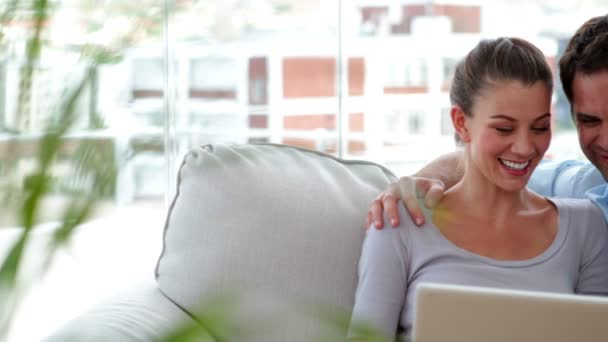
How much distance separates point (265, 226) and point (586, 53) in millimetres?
657

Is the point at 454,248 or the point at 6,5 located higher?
the point at 6,5

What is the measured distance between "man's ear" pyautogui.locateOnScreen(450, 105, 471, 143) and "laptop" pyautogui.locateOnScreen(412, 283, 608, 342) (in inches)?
28.4

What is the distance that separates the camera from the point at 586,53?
1471mm

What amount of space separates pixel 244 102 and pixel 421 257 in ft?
21.6

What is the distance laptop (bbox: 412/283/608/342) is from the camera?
839 millimetres

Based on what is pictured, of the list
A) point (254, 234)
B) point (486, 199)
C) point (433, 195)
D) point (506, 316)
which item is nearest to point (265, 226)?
point (254, 234)

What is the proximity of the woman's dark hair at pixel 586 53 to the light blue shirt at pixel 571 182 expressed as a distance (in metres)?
0.20

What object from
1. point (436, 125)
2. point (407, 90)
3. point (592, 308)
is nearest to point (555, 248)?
point (592, 308)

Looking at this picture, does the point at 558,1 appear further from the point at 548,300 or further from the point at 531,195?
the point at 548,300

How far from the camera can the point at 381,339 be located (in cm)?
31

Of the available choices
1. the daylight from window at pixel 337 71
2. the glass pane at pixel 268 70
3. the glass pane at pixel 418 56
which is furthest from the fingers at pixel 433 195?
the glass pane at pixel 268 70

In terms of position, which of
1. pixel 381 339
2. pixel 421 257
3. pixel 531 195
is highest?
pixel 381 339

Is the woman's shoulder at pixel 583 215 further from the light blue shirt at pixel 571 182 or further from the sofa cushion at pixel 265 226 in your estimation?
the sofa cushion at pixel 265 226

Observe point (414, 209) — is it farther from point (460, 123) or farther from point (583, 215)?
point (583, 215)
